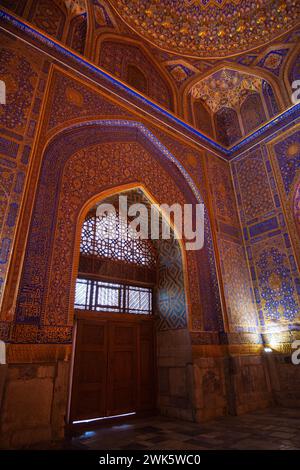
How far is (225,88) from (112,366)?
25.2ft

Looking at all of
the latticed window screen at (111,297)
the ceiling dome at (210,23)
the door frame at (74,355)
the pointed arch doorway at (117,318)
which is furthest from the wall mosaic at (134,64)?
the door frame at (74,355)

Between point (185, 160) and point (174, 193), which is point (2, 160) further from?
point (185, 160)

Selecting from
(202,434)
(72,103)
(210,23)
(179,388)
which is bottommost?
(202,434)

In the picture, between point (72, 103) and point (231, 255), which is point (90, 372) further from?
point (72, 103)

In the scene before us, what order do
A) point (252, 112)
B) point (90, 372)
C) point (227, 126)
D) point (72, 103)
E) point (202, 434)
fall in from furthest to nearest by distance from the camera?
1. point (227, 126)
2. point (252, 112)
3. point (72, 103)
4. point (90, 372)
5. point (202, 434)

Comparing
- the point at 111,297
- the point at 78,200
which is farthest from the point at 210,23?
the point at 111,297

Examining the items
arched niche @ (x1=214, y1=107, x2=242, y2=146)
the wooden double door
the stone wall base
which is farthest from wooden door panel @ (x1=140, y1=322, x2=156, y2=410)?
arched niche @ (x1=214, y1=107, x2=242, y2=146)

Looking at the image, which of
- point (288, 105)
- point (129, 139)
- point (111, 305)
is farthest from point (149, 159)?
point (288, 105)

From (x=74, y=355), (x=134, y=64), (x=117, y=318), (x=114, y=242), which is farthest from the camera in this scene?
(x=134, y=64)

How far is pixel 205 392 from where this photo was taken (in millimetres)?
4934

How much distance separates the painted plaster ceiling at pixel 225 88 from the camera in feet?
25.9

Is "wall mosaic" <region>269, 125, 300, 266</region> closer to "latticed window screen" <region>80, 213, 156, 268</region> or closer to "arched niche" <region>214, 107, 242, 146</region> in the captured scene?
"arched niche" <region>214, 107, 242, 146</region>

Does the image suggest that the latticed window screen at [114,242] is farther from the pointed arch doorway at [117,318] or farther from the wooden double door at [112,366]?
the wooden double door at [112,366]

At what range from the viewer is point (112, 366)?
5250mm
